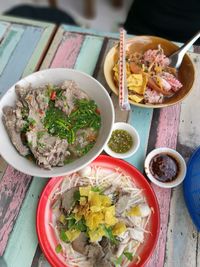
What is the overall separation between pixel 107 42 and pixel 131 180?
690mm

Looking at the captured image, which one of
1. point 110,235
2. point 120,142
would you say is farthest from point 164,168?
point 110,235

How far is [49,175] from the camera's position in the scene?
105 centimetres

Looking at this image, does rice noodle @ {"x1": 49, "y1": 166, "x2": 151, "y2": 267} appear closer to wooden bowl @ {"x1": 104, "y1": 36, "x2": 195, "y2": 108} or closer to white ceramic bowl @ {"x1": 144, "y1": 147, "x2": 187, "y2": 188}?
white ceramic bowl @ {"x1": 144, "y1": 147, "x2": 187, "y2": 188}

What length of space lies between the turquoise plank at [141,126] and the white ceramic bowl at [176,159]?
0.04m

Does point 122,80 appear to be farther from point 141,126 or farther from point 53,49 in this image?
point 53,49

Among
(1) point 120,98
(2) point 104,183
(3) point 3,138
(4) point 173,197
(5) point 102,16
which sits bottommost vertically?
(5) point 102,16

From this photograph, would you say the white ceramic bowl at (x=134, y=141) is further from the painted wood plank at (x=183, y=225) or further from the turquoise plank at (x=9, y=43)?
the turquoise plank at (x=9, y=43)

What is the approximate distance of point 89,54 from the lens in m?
1.51

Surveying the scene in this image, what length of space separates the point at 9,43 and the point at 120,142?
0.71m

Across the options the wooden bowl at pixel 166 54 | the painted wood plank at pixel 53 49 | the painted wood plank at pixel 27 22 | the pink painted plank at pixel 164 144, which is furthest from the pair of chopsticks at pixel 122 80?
the painted wood plank at pixel 27 22

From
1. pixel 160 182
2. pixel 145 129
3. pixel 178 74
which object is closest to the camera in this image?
pixel 160 182

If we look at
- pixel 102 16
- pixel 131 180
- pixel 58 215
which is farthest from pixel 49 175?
pixel 102 16

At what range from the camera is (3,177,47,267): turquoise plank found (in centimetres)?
105

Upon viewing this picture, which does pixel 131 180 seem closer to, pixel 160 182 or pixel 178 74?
pixel 160 182
